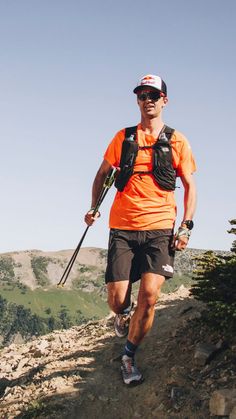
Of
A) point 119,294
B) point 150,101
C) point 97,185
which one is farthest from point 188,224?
point 150,101

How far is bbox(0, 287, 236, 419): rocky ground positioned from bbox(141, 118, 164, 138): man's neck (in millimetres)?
3571

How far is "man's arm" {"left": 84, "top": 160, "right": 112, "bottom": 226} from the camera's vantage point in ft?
25.5

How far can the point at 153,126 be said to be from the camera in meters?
7.41

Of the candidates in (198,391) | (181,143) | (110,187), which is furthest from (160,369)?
(181,143)

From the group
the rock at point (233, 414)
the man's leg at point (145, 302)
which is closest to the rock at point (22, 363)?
the man's leg at point (145, 302)

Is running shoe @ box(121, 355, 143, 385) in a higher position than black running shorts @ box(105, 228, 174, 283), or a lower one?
lower

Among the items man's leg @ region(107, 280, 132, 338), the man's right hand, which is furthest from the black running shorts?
the man's right hand

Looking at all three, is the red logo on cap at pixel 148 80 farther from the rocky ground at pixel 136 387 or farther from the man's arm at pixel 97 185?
the rocky ground at pixel 136 387

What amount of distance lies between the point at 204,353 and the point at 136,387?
132 cm

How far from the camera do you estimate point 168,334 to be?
955 centimetres

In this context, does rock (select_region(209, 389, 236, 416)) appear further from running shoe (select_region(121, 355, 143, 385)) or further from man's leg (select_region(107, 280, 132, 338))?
man's leg (select_region(107, 280, 132, 338))

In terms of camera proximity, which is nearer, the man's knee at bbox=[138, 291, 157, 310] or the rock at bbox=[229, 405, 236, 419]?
the rock at bbox=[229, 405, 236, 419]

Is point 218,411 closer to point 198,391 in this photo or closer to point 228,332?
point 198,391

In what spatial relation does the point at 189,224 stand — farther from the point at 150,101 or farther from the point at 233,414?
the point at 233,414
